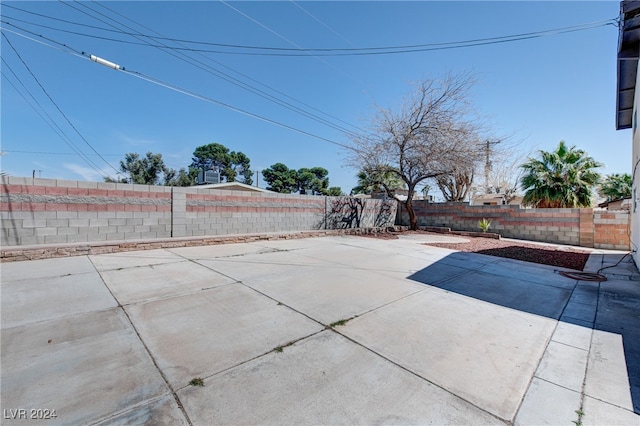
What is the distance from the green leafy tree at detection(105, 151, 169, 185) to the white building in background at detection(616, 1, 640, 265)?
3125 cm

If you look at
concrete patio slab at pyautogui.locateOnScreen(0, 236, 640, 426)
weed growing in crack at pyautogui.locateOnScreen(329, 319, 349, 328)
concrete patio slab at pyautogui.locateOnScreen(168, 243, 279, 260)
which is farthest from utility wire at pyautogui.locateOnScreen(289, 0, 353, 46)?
weed growing in crack at pyautogui.locateOnScreen(329, 319, 349, 328)

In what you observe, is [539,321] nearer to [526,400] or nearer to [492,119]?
[526,400]

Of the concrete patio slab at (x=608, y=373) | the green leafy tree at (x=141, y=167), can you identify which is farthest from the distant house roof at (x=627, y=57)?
the green leafy tree at (x=141, y=167)

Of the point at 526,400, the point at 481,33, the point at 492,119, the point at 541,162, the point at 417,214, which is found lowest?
the point at 526,400

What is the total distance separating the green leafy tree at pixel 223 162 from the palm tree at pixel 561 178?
127 feet

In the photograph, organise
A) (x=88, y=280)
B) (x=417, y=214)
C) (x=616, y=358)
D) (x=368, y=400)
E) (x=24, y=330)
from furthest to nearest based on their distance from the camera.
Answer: (x=417, y=214) < (x=88, y=280) < (x=24, y=330) < (x=616, y=358) < (x=368, y=400)

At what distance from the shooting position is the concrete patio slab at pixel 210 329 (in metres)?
2.15

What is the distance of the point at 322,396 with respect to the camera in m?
1.79

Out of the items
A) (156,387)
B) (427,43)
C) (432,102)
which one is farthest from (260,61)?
(156,387)

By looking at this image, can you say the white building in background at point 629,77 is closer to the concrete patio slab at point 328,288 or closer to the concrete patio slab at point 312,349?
the concrete patio slab at point 312,349

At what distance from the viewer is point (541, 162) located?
11953 mm

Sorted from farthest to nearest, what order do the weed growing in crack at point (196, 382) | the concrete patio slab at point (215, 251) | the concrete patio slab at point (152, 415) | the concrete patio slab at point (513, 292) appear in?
the concrete patio slab at point (215, 251) → the concrete patio slab at point (513, 292) → the weed growing in crack at point (196, 382) → the concrete patio slab at point (152, 415)

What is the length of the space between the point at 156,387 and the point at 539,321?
13.0ft

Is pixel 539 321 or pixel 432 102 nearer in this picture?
pixel 539 321
